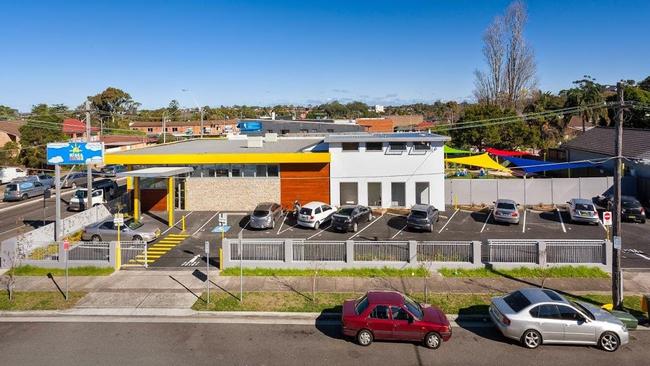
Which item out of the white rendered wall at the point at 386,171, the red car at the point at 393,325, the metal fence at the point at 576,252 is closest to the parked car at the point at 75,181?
the white rendered wall at the point at 386,171

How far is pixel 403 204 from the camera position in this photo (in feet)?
111

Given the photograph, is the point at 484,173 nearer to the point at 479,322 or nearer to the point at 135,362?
the point at 479,322

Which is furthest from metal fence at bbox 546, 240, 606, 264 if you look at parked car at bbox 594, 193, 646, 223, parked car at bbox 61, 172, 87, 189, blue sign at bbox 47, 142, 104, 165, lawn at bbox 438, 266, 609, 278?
parked car at bbox 61, 172, 87, 189

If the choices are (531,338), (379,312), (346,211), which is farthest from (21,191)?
(531,338)

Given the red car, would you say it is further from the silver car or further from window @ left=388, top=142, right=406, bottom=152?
window @ left=388, top=142, right=406, bottom=152

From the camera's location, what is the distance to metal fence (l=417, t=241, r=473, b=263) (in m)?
20.7

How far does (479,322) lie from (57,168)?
22660 millimetres

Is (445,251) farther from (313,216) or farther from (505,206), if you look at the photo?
(505,206)

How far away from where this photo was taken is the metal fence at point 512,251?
2055 centimetres

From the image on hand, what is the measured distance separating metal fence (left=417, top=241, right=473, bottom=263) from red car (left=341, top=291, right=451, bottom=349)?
7.05m

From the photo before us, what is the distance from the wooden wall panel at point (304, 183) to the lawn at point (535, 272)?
14.9 meters

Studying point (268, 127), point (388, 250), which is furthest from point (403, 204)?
point (268, 127)

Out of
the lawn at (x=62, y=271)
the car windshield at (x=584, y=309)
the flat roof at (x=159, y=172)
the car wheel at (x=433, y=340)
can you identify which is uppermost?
the flat roof at (x=159, y=172)

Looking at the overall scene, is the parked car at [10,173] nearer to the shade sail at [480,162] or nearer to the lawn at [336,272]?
the lawn at [336,272]
